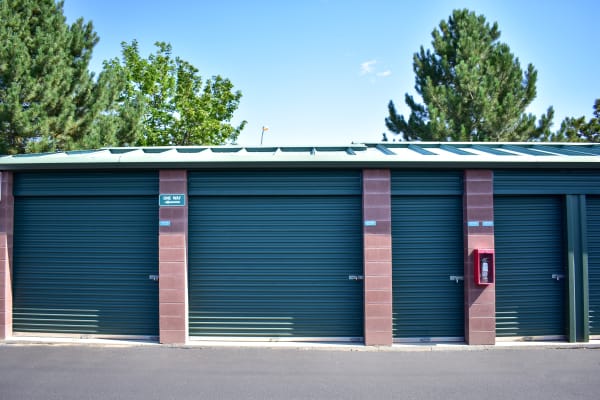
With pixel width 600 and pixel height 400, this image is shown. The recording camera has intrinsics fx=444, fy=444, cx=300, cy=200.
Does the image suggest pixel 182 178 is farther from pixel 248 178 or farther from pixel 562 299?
pixel 562 299

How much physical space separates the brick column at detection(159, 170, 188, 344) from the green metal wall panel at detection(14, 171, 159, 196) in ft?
1.26

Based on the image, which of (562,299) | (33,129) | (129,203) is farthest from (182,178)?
(33,129)

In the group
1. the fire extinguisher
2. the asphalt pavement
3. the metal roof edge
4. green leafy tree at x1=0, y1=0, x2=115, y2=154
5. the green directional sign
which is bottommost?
the asphalt pavement

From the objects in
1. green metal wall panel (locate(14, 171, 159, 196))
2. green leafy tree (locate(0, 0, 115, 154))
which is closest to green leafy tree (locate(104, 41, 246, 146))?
green leafy tree (locate(0, 0, 115, 154))

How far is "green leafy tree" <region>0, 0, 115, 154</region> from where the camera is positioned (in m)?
14.7

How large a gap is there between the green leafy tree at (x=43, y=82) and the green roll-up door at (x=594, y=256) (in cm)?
1583

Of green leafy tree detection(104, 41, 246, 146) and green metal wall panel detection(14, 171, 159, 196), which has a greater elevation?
green leafy tree detection(104, 41, 246, 146)

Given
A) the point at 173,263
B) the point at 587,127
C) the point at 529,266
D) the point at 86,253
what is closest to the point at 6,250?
the point at 86,253

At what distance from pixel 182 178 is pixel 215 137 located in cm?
1924

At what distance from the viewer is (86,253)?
779 centimetres

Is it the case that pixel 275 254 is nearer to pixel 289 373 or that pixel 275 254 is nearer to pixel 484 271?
pixel 289 373

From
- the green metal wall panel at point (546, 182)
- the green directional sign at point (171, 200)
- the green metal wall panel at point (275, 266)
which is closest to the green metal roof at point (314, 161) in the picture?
the green metal wall panel at point (546, 182)

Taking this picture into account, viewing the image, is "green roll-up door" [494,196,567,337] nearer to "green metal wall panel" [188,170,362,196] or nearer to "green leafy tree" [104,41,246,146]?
"green metal wall panel" [188,170,362,196]

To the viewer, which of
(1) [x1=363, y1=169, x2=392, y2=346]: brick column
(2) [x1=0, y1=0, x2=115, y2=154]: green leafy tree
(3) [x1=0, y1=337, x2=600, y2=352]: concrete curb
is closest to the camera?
(3) [x1=0, y1=337, x2=600, y2=352]: concrete curb
